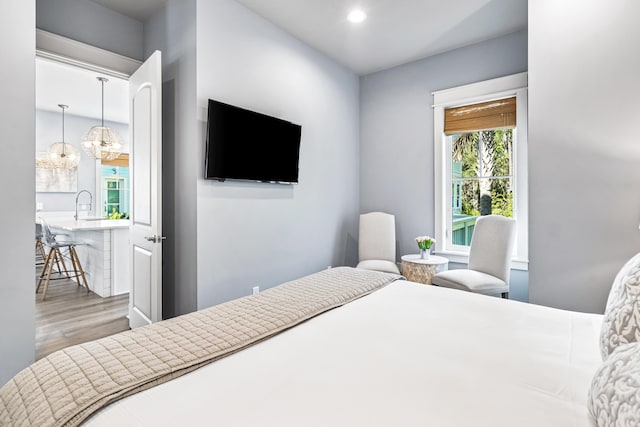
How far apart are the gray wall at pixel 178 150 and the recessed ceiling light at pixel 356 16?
1.33m

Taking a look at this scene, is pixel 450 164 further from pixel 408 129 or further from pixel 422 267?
pixel 422 267

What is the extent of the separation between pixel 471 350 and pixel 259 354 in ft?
2.30

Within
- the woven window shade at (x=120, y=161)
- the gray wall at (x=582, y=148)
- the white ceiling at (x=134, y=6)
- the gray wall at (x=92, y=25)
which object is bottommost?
the gray wall at (x=582, y=148)

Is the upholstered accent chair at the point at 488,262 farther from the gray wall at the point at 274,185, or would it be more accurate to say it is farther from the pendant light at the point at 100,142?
the pendant light at the point at 100,142

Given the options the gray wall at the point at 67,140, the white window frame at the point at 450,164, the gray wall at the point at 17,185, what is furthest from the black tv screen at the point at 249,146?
the gray wall at the point at 67,140

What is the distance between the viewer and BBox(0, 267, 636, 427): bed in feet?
2.39

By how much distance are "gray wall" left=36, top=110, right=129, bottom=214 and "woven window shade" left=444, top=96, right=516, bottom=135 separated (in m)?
6.46

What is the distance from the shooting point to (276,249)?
3.09 m

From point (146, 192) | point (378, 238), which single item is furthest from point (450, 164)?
Result: point (146, 192)

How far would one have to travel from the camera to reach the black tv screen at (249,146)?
251 centimetres

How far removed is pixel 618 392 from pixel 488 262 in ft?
8.56

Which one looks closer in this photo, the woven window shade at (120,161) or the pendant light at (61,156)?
the pendant light at (61,156)

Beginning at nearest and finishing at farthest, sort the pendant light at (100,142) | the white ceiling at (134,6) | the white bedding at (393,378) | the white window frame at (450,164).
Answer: the white bedding at (393,378) → the white ceiling at (134,6) → the white window frame at (450,164) → the pendant light at (100,142)

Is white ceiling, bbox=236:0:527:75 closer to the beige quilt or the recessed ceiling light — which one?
the recessed ceiling light
